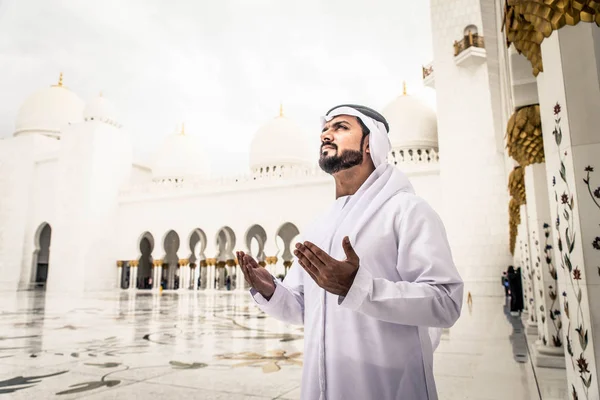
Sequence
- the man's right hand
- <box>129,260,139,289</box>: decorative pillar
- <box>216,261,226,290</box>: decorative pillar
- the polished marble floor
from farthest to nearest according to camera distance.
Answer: <box>216,261,226,290</box>: decorative pillar
<box>129,260,139,289</box>: decorative pillar
the polished marble floor
the man's right hand

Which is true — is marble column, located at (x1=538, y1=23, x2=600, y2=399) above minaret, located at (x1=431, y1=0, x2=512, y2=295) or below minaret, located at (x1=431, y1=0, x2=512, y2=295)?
below

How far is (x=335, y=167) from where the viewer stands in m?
1.01

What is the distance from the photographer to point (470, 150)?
27.9ft

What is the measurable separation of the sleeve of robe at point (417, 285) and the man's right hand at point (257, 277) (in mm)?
277

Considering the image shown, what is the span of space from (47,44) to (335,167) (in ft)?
43.3

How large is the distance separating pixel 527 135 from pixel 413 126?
32.4 feet

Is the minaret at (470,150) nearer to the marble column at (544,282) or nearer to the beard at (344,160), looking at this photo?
the marble column at (544,282)

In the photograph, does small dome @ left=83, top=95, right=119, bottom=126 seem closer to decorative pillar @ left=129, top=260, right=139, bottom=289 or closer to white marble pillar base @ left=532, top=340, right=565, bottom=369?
decorative pillar @ left=129, top=260, right=139, bottom=289

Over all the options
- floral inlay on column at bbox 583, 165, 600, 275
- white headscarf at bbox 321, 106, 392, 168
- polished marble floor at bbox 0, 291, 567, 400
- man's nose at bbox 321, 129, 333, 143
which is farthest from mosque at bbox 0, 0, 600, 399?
man's nose at bbox 321, 129, 333, 143

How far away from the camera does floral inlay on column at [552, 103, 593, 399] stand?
4.10 ft

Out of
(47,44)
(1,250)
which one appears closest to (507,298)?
(47,44)

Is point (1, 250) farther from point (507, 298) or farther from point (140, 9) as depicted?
point (507, 298)

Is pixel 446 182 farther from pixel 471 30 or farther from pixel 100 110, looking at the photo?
pixel 100 110

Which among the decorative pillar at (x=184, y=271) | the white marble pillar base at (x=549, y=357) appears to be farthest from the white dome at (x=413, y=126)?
the white marble pillar base at (x=549, y=357)
